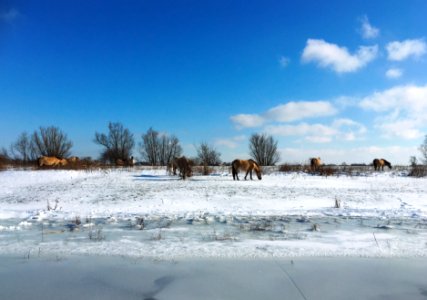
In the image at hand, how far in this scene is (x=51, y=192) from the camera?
11.4 m

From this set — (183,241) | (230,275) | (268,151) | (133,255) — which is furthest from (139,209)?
(268,151)

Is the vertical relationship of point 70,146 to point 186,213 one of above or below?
above

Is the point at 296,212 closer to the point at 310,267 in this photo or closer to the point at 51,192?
the point at 310,267

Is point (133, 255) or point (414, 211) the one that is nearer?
point (133, 255)

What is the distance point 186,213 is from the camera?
7926mm

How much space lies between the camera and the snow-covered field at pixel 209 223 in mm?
4660

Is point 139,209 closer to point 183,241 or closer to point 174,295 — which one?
point 183,241

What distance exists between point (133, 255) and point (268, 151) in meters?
43.5

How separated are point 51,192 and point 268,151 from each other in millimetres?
37978

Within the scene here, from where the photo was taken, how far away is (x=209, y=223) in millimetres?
6781

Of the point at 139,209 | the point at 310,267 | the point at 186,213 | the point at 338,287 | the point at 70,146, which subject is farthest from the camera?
the point at 70,146

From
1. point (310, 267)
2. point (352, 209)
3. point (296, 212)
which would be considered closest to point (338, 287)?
point (310, 267)

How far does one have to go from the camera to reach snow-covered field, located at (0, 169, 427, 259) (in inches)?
183

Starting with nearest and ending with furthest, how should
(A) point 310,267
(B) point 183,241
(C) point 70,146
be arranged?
1. (A) point 310,267
2. (B) point 183,241
3. (C) point 70,146
